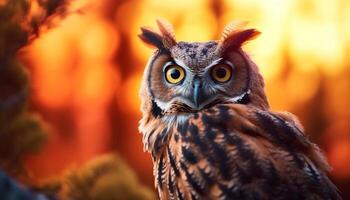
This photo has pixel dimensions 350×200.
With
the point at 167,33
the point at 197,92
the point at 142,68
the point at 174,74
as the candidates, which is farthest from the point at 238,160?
the point at 142,68

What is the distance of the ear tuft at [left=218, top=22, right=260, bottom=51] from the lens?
2094 millimetres

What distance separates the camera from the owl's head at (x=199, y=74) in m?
2.06

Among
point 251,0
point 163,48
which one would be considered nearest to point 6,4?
point 163,48

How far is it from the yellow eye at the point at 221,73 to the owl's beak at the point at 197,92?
58mm

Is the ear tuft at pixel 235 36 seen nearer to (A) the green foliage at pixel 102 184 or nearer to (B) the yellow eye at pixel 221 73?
(B) the yellow eye at pixel 221 73

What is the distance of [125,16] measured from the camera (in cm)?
723

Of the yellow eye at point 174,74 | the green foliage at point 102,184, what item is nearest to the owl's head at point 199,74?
the yellow eye at point 174,74

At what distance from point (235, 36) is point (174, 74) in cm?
21

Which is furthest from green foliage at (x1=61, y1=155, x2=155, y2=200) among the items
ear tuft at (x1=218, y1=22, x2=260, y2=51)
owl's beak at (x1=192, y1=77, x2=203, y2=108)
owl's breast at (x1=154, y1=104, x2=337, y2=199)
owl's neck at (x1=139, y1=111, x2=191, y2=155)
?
ear tuft at (x1=218, y1=22, x2=260, y2=51)

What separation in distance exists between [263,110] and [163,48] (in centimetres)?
36

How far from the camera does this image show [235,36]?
6.94 feet

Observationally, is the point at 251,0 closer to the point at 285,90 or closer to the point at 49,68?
the point at 285,90

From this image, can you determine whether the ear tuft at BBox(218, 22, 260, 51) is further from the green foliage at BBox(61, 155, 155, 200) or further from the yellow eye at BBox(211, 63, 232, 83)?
the green foliage at BBox(61, 155, 155, 200)

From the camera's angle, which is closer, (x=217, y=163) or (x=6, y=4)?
(x=217, y=163)
